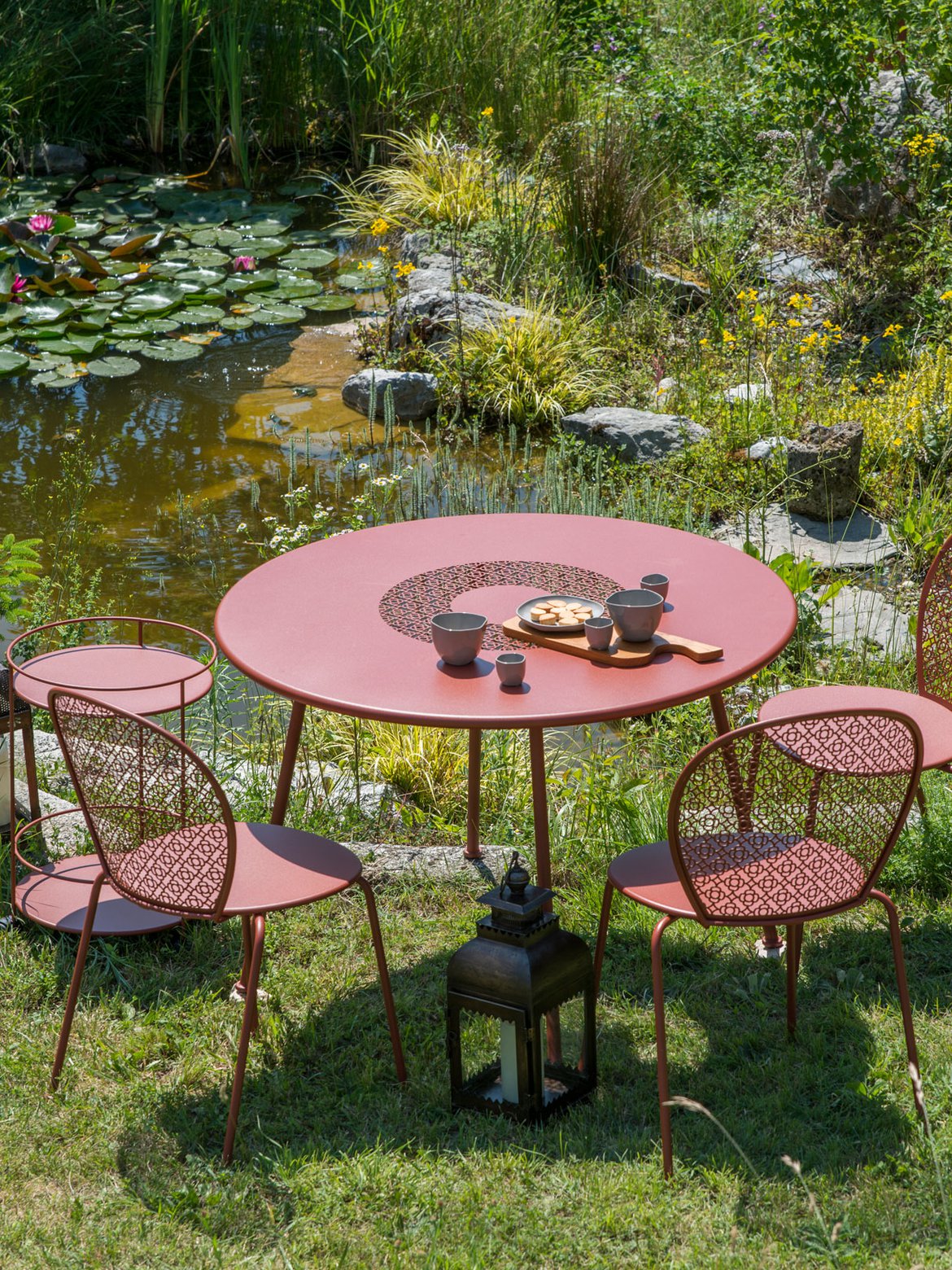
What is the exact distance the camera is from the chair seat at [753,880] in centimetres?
250

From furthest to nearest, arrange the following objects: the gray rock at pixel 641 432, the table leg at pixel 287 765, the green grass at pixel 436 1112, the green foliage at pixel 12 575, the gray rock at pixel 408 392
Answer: the gray rock at pixel 408 392 < the gray rock at pixel 641 432 < the green foliage at pixel 12 575 < the table leg at pixel 287 765 < the green grass at pixel 436 1112

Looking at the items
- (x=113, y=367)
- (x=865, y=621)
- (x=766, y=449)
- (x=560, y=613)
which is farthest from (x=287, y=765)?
(x=113, y=367)

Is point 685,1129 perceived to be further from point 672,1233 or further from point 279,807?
point 279,807

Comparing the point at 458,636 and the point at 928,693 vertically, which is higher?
the point at 458,636

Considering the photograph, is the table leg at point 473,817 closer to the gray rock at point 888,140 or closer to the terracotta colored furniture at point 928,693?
the terracotta colored furniture at point 928,693

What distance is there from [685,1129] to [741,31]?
10711mm

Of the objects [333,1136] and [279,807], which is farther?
[279,807]

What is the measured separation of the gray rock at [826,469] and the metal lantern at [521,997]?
11.1ft

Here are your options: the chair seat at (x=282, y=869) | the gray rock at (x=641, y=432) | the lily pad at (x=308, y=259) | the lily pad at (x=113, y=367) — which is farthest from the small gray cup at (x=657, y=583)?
the lily pad at (x=308, y=259)

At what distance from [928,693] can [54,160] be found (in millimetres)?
9946

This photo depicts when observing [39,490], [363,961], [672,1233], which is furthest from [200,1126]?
[39,490]

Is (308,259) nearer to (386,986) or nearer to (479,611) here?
(479,611)

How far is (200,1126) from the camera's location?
269 centimetres

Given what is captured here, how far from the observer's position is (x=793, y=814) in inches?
105
